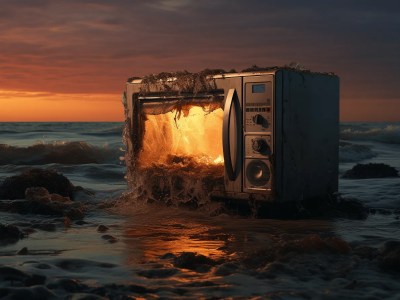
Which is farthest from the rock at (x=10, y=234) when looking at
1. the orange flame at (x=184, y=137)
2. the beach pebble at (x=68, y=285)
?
the orange flame at (x=184, y=137)

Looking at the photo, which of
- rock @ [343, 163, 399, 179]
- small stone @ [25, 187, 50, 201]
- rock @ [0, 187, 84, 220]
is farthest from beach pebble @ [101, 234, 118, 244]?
rock @ [343, 163, 399, 179]

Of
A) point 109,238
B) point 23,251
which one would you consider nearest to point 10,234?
point 23,251

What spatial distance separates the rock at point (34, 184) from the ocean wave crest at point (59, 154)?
9.65 meters

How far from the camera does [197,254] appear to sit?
13.6ft

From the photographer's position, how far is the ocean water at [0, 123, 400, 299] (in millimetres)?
3430

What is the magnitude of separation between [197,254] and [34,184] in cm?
477

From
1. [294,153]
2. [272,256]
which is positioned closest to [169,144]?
[294,153]

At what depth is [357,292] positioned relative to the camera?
11.2ft

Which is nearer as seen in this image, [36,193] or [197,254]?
[197,254]

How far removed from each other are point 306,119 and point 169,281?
3079 mm

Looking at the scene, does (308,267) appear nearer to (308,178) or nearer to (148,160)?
(308,178)

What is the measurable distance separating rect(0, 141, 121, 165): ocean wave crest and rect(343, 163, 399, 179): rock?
9.94 m

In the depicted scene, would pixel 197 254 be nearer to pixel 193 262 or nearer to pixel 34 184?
pixel 193 262

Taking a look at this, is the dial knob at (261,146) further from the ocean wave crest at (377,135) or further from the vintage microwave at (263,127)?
the ocean wave crest at (377,135)
